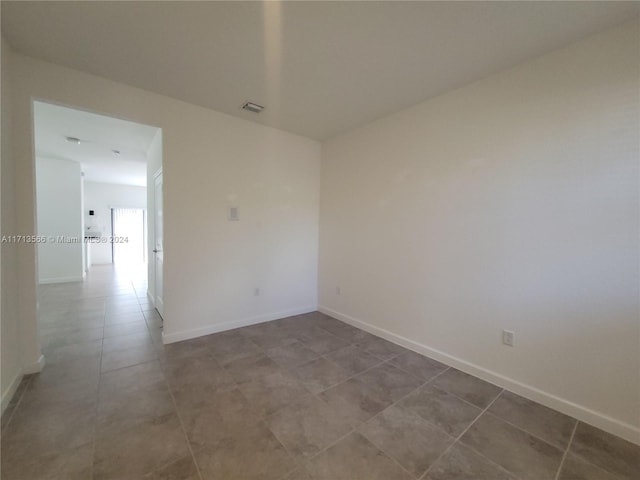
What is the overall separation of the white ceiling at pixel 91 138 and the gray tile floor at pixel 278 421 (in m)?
2.69

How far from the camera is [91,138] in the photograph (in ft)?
13.1

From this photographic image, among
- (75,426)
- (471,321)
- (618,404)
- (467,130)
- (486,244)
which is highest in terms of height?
(467,130)

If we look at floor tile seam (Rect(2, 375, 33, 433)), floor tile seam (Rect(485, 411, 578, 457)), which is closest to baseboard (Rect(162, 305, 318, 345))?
floor tile seam (Rect(2, 375, 33, 433))

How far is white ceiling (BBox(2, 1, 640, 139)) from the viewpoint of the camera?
63.9 inches

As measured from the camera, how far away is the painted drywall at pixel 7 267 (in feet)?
6.07

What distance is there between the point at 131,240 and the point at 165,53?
30.5ft

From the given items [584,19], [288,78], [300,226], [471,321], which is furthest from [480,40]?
[300,226]

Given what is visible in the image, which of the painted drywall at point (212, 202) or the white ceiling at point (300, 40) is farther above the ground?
the white ceiling at point (300, 40)

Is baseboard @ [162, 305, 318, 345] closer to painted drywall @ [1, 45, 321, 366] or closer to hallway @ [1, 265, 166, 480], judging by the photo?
painted drywall @ [1, 45, 321, 366]

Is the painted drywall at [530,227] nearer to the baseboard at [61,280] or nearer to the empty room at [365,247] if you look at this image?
the empty room at [365,247]

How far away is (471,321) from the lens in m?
2.40

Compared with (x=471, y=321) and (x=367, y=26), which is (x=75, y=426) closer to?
(x=471, y=321)

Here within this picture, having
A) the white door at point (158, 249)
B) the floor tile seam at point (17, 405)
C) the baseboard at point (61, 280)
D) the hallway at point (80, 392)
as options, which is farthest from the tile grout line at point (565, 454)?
the baseboard at point (61, 280)

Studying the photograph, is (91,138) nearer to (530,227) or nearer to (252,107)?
(252,107)
